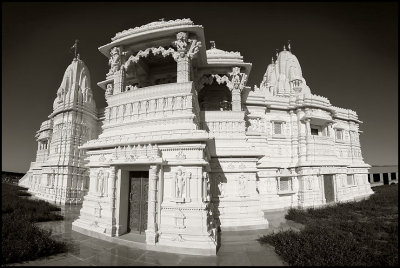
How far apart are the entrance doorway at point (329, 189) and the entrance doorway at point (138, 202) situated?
16.6 metres

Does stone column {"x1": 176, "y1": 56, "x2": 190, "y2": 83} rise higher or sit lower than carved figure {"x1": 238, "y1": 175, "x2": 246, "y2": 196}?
higher

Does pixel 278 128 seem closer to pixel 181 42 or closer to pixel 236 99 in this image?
pixel 236 99

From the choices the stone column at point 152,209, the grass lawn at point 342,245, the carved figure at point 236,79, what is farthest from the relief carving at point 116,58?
the grass lawn at point 342,245

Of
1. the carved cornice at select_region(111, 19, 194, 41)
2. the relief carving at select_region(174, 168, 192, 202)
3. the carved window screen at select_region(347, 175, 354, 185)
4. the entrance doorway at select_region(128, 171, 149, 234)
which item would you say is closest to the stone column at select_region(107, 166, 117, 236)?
the entrance doorway at select_region(128, 171, 149, 234)

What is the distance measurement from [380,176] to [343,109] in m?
19.9

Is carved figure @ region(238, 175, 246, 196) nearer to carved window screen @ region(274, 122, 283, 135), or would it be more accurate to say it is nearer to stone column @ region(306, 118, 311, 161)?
carved window screen @ region(274, 122, 283, 135)

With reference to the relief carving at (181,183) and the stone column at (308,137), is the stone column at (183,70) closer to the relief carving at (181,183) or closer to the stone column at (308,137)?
the relief carving at (181,183)

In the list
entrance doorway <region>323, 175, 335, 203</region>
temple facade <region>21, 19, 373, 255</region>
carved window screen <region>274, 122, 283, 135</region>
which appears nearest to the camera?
temple facade <region>21, 19, 373, 255</region>

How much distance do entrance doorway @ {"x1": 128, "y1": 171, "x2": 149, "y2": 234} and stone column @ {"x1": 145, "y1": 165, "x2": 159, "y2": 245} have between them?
91 cm

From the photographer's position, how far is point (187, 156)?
805 cm

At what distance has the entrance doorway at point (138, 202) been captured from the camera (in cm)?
852

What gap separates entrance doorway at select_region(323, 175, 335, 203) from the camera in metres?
18.5

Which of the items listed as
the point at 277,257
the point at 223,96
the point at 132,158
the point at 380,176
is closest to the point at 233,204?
the point at 277,257

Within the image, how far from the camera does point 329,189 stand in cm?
1875
